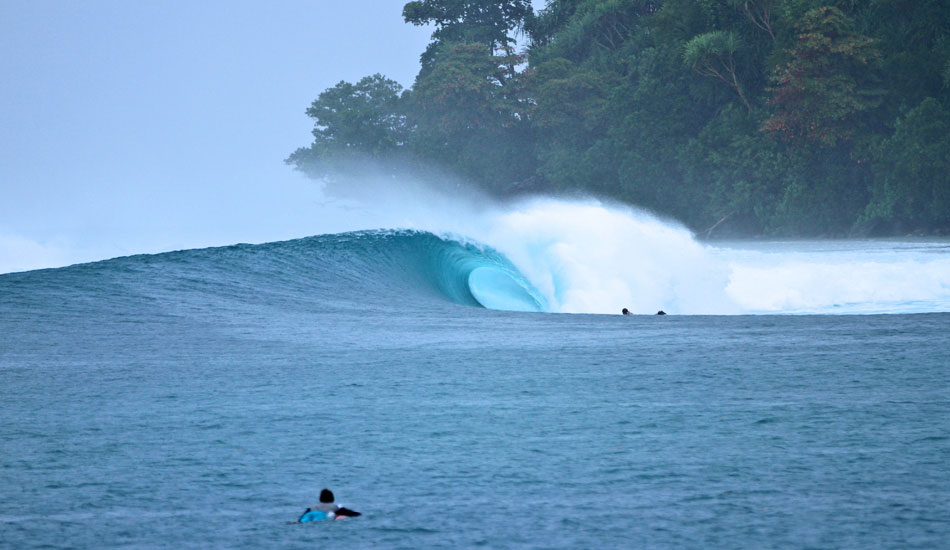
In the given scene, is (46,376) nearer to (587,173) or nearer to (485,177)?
(587,173)

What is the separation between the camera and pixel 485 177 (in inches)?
2502

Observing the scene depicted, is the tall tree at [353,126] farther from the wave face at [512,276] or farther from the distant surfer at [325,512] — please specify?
the distant surfer at [325,512]

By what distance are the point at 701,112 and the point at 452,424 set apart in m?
47.1

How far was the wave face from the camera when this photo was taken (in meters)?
16.6

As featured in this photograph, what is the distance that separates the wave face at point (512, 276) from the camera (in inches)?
654

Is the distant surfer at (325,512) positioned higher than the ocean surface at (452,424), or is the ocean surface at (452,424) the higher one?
the ocean surface at (452,424)

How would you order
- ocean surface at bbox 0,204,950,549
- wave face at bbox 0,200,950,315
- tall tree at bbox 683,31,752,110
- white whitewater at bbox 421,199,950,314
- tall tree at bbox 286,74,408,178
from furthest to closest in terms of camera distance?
1. tall tree at bbox 286,74,408,178
2. tall tree at bbox 683,31,752,110
3. white whitewater at bbox 421,199,950,314
4. wave face at bbox 0,200,950,315
5. ocean surface at bbox 0,204,950,549

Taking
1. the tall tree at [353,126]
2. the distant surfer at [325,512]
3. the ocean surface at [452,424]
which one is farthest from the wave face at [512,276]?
the tall tree at [353,126]

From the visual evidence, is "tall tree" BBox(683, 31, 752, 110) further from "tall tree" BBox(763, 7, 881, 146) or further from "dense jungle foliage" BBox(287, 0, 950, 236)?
"tall tree" BBox(763, 7, 881, 146)

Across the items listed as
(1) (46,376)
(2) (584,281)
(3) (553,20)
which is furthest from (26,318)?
(3) (553,20)

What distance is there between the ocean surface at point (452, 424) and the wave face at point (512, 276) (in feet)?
1.59

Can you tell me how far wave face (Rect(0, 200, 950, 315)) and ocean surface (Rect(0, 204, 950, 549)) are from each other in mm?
485

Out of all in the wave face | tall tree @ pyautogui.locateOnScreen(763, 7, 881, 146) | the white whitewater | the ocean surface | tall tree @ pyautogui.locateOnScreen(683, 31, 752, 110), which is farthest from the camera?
tall tree @ pyautogui.locateOnScreen(683, 31, 752, 110)

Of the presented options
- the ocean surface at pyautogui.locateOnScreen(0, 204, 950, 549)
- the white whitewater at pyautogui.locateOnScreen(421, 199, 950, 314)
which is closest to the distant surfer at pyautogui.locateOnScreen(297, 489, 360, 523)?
the ocean surface at pyautogui.locateOnScreen(0, 204, 950, 549)
